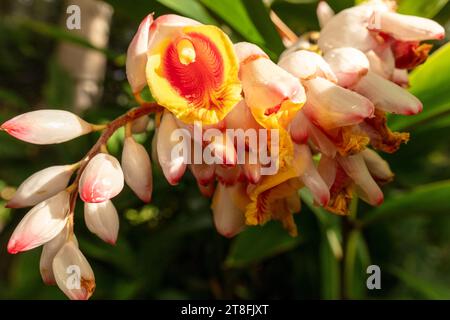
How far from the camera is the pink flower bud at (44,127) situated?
→ 49 cm

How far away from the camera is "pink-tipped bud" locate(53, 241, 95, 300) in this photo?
487mm

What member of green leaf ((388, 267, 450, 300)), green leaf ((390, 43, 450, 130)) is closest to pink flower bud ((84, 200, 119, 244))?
green leaf ((390, 43, 450, 130))

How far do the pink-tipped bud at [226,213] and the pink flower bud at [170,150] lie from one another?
0.07 metres

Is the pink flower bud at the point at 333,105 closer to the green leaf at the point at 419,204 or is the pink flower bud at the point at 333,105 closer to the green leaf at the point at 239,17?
the green leaf at the point at 239,17

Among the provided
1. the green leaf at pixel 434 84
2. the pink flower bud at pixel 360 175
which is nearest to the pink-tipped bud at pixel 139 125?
the pink flower bud at pixel 360 175

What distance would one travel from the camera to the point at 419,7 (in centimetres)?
74

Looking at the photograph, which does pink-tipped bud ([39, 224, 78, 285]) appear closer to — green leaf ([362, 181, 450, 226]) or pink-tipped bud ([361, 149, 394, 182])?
pink-tipped bud ([361, 149, 394, 182])

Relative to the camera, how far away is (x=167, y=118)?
52 centimetres

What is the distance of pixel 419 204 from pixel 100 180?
0.52 meters

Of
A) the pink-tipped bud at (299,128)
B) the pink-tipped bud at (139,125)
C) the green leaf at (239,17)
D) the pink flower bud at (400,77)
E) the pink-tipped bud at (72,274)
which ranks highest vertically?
the green leaf at (239,17)

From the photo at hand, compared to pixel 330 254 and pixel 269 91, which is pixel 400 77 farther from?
pixel 330 254

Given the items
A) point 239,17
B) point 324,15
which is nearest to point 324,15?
point 324,15

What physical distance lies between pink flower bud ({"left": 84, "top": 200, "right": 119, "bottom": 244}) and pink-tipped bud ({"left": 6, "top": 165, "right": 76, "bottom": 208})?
0.11 ft

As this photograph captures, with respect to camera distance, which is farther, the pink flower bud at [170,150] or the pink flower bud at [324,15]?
the pink flower bud at [324,15]
